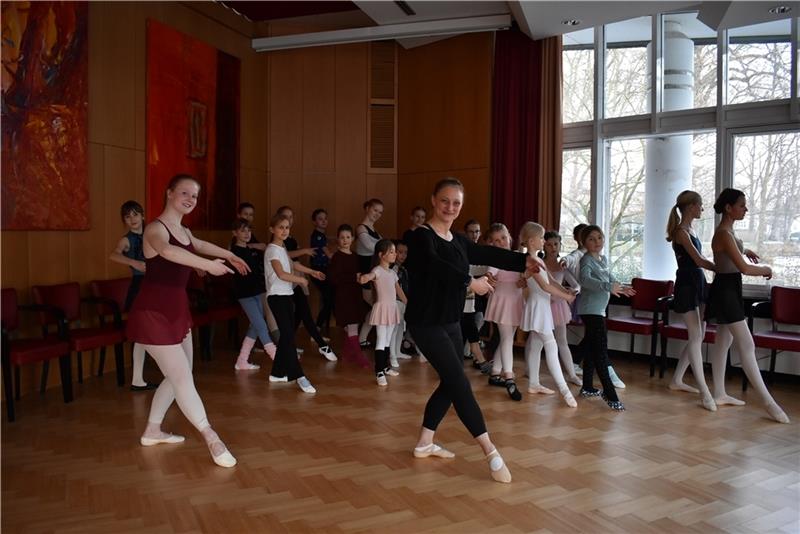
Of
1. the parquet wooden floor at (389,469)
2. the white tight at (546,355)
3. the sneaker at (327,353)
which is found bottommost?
the parquet wooden floor at (389,469)

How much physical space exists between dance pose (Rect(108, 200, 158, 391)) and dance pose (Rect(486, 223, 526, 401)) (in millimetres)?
3057

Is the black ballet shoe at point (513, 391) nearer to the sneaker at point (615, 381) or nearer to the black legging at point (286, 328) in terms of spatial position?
the sneaker at point (615, 381)

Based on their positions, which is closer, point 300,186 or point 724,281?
point 724,281

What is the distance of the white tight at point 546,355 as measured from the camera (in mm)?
5297

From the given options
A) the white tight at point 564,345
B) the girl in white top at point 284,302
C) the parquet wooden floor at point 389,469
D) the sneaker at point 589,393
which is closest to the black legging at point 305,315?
the girl in white top at point 284,302

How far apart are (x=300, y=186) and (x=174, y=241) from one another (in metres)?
5.82

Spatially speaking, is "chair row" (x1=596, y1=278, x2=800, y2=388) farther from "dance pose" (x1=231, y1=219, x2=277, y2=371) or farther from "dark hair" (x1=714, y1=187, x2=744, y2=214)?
"dance pose" (x1=231, y1=219, x2=277, y2=371)

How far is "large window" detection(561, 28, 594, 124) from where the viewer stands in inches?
320

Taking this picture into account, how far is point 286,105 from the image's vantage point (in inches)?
372

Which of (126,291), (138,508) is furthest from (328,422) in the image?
(126,291)

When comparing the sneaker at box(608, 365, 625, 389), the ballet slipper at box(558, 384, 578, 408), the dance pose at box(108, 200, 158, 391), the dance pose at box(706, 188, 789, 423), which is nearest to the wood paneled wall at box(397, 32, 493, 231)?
the sneaker at box(608, 365, 625, 389)

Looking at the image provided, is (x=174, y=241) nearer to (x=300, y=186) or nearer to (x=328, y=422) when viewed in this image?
(x=328, y=422)

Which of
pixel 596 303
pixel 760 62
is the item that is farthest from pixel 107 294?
pixel 760 62

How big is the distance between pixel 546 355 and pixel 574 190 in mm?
3537
